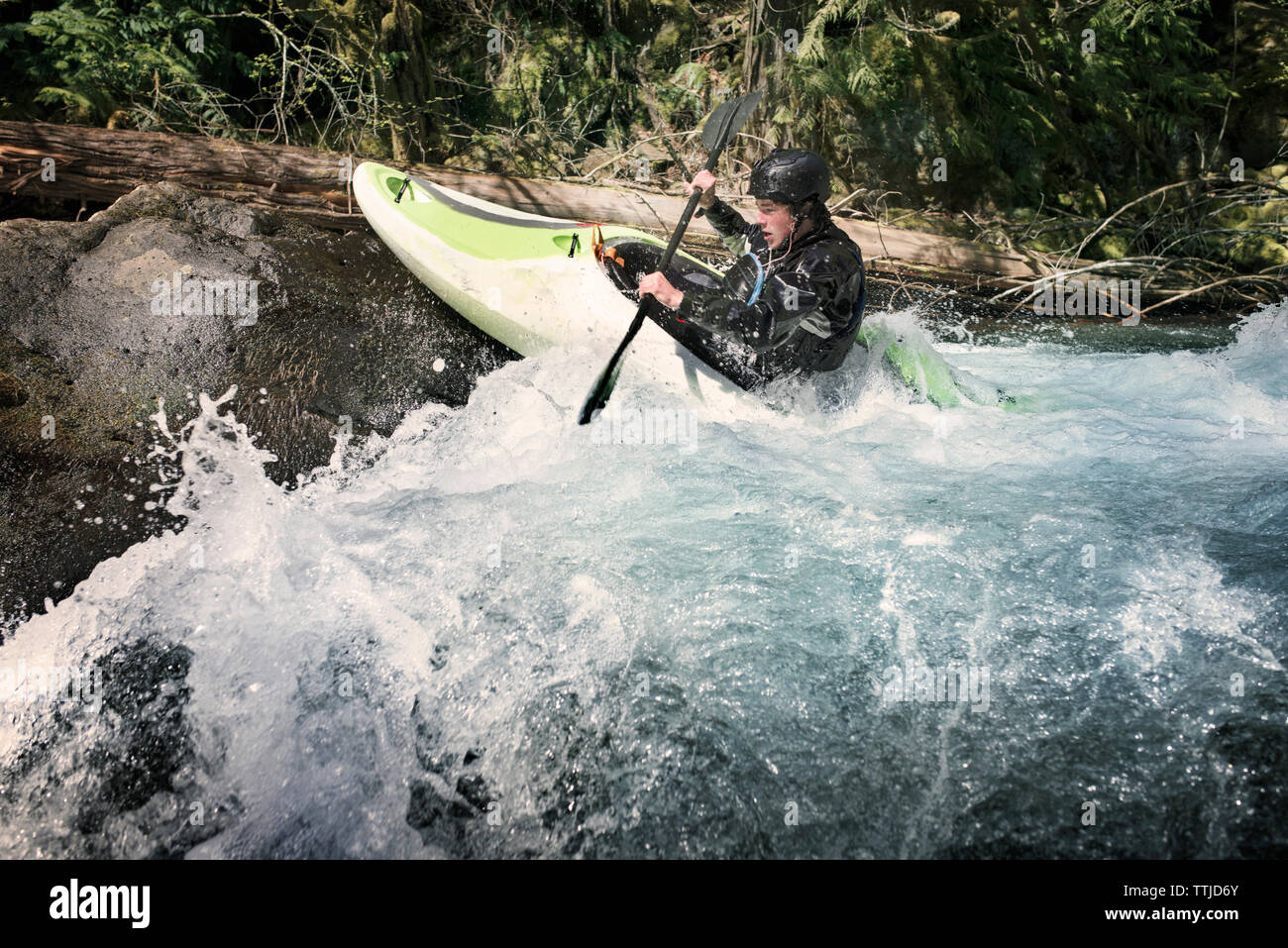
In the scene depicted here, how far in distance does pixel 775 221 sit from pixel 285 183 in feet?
11.7

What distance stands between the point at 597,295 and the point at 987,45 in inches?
257

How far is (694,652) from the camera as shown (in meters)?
2.21

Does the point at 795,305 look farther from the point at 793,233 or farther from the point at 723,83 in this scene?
the point at 723,83

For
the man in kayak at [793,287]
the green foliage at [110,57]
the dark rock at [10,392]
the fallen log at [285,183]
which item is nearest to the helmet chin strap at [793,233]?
the man in kayak at [793,287]

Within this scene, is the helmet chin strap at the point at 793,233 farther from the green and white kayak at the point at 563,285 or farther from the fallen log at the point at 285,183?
the fallen log at the point at 285,183

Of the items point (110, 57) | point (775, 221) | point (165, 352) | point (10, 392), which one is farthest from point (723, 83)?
point (10, 392)

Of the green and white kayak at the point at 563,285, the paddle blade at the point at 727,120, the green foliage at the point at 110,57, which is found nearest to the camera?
the green and white kayak at the point at 563,285

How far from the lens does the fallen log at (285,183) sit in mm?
4492

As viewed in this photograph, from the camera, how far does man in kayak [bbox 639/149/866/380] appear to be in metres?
2.98

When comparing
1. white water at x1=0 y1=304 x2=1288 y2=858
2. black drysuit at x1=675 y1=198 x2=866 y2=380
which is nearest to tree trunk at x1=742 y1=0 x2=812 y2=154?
black drysuit at x1=675 y1=198 x2=866 y2=380

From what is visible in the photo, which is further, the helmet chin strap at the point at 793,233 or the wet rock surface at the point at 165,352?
the helmet chin strap at the point at 793,233

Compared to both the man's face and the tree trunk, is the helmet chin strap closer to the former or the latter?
the man's face
